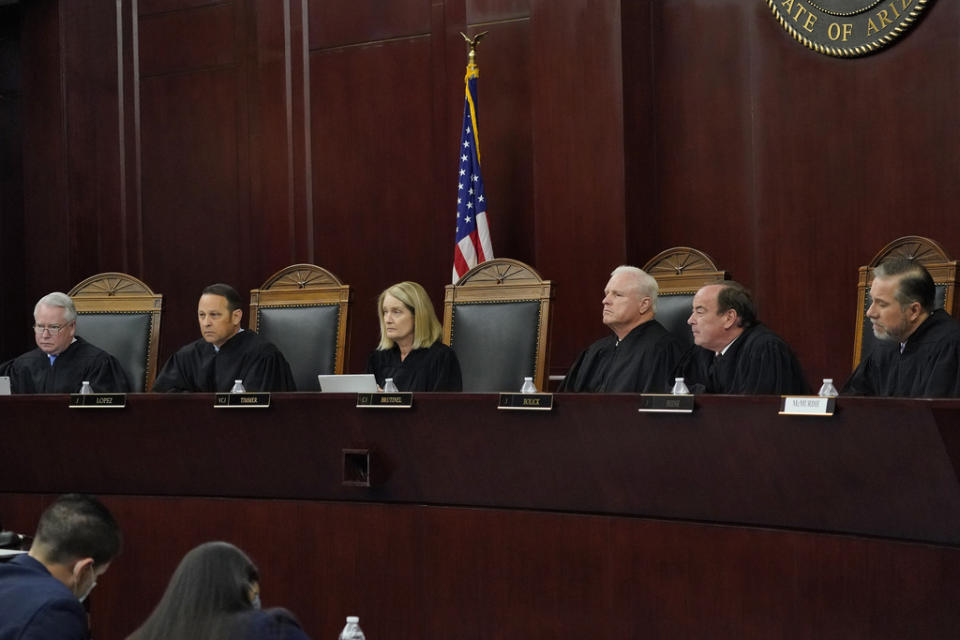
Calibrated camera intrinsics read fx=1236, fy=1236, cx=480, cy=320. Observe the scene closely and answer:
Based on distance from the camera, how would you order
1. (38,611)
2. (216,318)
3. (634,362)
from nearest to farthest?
1. (38,611)
2. (634,362)
3. (216,318)

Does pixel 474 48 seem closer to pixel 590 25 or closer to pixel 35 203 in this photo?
pixel 590 25

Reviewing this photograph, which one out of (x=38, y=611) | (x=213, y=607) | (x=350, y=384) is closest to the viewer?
(x=213, y=607)

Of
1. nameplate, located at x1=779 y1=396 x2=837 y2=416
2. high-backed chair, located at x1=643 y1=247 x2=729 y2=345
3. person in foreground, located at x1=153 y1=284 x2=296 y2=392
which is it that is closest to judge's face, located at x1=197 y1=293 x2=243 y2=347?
person in foreground, located at x1=153 y1=284 x2=296 y2=392

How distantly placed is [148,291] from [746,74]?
3129 mm

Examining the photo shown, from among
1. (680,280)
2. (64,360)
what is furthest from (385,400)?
(64,360)

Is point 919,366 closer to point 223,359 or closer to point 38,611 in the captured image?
point 38,611

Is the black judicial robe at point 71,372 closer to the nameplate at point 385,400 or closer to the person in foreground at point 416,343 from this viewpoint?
the person in foreground at point 416,343

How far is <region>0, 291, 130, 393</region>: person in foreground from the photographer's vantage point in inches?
229

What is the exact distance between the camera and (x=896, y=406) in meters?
3.06

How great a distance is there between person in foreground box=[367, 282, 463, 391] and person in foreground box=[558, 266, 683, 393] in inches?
24.7

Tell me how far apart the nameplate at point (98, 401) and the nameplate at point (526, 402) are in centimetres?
157

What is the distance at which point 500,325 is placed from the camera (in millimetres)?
5309

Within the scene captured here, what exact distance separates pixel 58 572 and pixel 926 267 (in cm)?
350

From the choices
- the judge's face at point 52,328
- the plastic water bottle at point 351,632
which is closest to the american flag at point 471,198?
the judge's face at point 52,328
